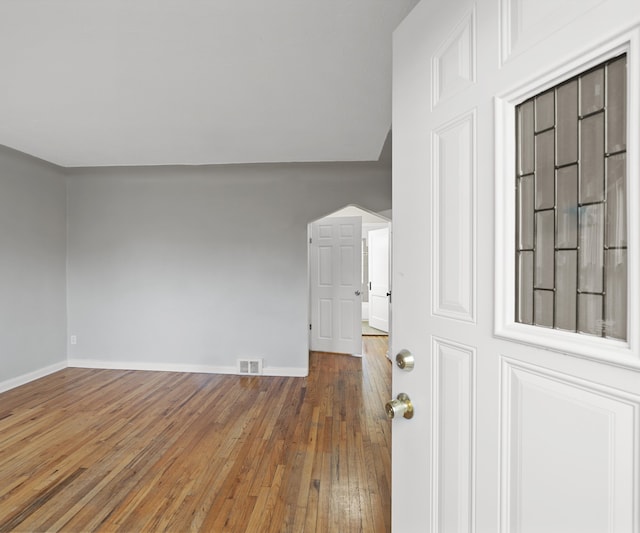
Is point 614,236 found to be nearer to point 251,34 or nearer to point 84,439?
point 251,34

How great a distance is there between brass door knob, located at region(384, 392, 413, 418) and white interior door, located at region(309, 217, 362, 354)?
151 inches

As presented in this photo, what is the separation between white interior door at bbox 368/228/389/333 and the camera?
6172 mm

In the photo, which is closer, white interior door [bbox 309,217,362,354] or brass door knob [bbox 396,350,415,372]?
brass door knob [bbox 396,350,415,372]

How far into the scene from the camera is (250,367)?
12.8 feet

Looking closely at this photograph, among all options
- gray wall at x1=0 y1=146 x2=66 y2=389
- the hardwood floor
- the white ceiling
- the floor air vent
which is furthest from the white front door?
gray wall at x1=0 y1=146 x2=66 y2=389

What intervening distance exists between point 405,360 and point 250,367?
10.9ft

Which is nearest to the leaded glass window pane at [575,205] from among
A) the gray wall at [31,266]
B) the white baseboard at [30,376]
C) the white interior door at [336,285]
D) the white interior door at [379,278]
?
the white interior door at [336,285]

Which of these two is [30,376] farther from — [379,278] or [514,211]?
[379,278]

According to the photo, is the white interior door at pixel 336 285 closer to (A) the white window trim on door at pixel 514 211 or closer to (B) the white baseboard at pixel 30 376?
(B) the white baseboard at pixel 30 376

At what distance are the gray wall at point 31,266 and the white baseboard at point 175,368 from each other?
331mm

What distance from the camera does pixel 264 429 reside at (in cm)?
262

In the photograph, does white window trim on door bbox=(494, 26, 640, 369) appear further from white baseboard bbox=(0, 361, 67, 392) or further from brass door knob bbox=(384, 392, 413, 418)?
white baseboard bbox=(0, 361, 67, 392)

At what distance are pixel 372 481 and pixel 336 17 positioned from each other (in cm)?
255

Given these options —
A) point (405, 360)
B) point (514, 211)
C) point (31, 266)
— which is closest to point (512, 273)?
point (514, 211)
